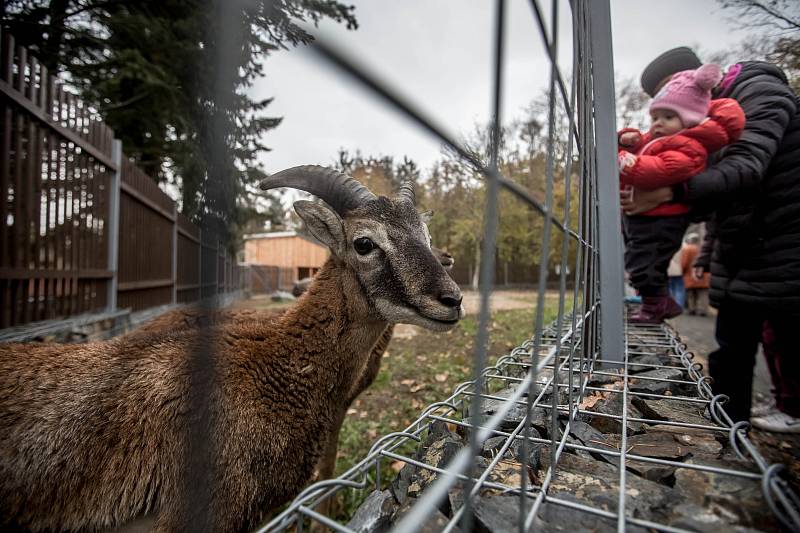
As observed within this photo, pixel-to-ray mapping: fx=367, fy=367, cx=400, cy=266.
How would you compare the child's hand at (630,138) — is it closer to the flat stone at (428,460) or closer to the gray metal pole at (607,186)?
the gray metal pole at (607,186)

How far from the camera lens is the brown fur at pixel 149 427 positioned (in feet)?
5.51

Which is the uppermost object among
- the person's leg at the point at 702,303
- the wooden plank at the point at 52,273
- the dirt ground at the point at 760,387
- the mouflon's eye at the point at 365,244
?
the mouflon's eye at the point at 365,244

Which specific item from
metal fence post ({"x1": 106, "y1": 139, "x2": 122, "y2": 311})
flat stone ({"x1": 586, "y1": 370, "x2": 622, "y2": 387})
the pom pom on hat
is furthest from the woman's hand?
metal fence post ({"x1": 106, "y1": 139, "x2": 122, "y2": 311})

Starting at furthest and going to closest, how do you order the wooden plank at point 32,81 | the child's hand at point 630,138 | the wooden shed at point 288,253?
1. the wooden shed at point 288,253
2. the wooden plank at point 32,81
3. the child's hand at point 630,138

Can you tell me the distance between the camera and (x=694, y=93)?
266cm

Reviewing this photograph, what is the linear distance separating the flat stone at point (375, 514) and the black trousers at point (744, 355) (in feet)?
9.83

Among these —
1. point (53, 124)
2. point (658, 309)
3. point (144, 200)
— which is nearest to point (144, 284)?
point (144, 200)

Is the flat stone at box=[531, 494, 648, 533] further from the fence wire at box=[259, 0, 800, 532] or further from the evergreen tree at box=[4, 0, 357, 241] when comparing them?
the evergreen tree at box=[4, 0, 357, 241]

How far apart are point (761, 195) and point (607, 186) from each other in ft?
4.21

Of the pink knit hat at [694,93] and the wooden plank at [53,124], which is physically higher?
the wooden plank at [53,124]

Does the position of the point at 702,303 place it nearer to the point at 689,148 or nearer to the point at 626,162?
the point at 689,148

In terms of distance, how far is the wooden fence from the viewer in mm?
3679

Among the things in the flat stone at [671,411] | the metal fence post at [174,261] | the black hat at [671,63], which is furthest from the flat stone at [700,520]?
the metal fence post at [174,261]

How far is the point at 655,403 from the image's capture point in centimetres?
174
